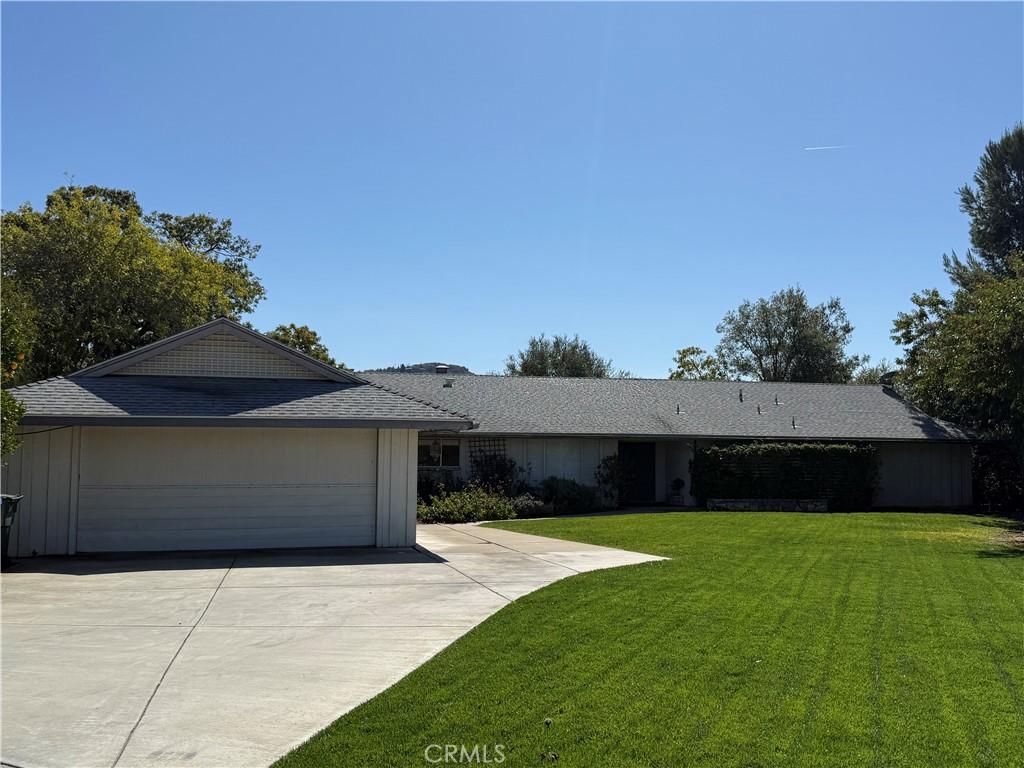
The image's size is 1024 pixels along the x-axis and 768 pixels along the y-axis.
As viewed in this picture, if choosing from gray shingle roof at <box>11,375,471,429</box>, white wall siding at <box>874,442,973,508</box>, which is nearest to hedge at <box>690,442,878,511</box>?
white wall siding at <box>874,442,973,508</box>

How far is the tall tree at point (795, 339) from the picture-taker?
2179 inches

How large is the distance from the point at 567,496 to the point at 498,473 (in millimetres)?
2085

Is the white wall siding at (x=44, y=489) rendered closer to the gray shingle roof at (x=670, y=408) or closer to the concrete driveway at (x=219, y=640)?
the concrete driveway at (x=219, y=640)

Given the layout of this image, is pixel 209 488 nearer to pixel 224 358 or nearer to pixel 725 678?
pixel 224 358

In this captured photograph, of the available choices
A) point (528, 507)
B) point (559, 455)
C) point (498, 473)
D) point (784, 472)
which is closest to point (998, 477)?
point (784, 472)

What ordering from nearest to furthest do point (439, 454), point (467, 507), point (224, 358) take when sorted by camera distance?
1. point (224, 358)
2. point (467, 507)
3. point (439, 454)

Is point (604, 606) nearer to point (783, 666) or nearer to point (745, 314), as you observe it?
point (783, 666)

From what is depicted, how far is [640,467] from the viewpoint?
2952cm

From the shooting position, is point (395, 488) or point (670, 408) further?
point (670, 408)

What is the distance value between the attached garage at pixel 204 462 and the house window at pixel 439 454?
358 inches

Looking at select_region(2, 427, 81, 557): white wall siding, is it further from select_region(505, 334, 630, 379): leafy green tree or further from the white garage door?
Answer: select_region(505, 334, 630, 379): leafy green tree

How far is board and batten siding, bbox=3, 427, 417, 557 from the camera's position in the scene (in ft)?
48.8

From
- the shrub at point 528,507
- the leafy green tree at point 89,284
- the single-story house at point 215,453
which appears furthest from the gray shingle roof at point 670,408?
the single-story house at point 215,453

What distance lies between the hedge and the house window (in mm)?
7281
